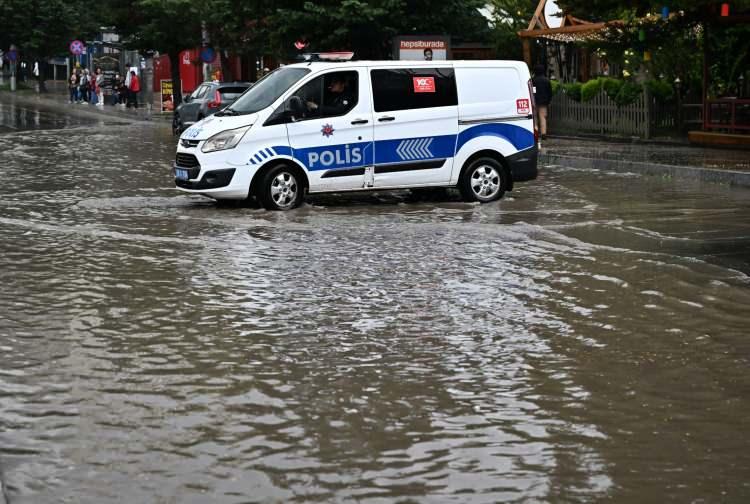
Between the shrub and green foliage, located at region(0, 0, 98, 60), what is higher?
green foliage, located at region(0, 0, 98, 60)

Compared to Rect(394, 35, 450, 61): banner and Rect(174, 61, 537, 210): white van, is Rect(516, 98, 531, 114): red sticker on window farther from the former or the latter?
Rect(394, 35, 450, 61): banner

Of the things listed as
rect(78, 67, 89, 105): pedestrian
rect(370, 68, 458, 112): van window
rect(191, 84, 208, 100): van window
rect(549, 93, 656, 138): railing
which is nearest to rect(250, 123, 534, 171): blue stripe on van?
rect(370, 68, 458, 112): van window

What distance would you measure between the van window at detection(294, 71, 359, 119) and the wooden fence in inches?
586

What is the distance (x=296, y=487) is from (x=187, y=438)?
0.91 m

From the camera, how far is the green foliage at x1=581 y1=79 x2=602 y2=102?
32.6m

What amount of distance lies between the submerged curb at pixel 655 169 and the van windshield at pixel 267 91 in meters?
7.30

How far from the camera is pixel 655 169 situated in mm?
21859

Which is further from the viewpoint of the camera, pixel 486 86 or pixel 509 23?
pixel 509 23

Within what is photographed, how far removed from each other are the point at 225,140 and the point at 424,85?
266 centimetres

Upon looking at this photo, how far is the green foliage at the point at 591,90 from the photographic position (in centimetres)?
3256

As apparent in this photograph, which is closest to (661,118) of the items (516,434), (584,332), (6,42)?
(584,332)

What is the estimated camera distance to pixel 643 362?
7.70 metres

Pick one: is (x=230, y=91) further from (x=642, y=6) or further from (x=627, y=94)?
(x=642, y=6)

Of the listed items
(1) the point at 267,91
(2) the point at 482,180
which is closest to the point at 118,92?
(1) the point at 267,91
